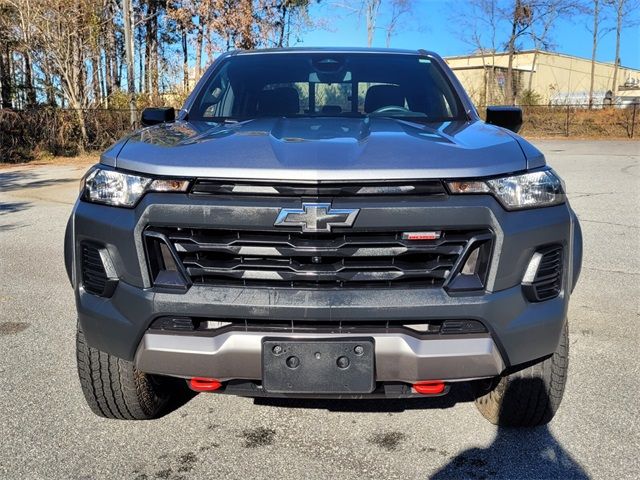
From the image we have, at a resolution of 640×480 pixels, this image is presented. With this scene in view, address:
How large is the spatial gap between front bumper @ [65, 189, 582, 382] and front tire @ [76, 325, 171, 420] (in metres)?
0.45

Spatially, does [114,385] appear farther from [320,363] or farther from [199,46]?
[199,46]

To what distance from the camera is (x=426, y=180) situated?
7.26 feet

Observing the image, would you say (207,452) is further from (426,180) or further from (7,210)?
(7,210)

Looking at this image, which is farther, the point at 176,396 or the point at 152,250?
the point at 176,396

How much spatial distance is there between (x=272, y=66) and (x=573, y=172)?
1199 cm

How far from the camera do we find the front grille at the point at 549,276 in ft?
7.47

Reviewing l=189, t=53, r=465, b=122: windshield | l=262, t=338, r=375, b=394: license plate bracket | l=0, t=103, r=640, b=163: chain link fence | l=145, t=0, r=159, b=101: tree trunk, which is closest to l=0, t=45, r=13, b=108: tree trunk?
l=0, t=103, r=640, b=163: chain link fence

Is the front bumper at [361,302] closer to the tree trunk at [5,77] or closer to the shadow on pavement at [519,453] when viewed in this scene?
the shadow on pavement at [519,453]

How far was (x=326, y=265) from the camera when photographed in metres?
2.23

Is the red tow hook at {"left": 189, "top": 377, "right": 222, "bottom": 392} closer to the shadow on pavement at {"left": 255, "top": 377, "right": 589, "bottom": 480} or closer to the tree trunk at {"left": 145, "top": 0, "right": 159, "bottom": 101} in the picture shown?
the shadow on pavement at {"left": 255, "top": 377, "right": 589, "bottom": 480}

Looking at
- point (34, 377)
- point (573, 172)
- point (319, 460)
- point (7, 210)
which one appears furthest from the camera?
point (573, 172)

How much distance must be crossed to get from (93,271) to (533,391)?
6.36 feet

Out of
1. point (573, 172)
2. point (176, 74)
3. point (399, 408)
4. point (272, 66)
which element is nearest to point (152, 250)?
point (399, 408)

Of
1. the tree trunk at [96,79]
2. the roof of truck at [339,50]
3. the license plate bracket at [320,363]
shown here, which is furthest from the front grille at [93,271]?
the tree trunk at [96,79]
